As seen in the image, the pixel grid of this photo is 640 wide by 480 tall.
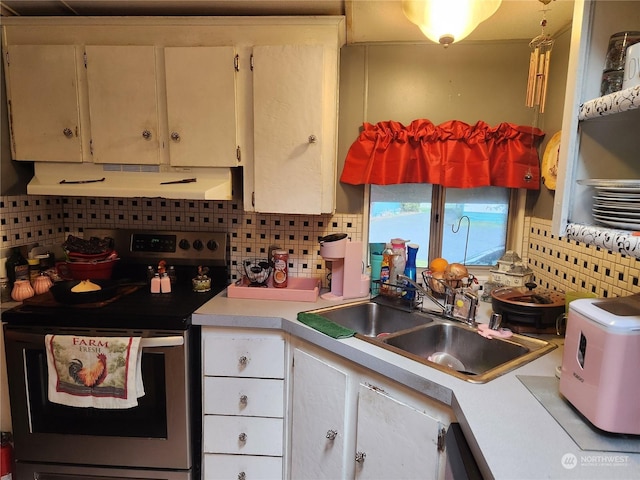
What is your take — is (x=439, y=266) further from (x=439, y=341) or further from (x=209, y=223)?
(x=209, y=223)

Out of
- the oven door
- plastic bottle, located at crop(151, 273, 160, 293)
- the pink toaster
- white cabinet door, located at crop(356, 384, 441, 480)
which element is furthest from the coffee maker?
the pink toaster

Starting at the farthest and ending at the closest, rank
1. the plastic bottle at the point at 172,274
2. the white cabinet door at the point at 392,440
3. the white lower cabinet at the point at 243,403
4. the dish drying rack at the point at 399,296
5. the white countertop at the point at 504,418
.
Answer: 1. the plastic bottle at the point at 172,274
2. the dish drying rack at the point at 399,296
3. the white lower cabinet at the point at 243,403
4. the white cabinet door at the point at 392,440
5. the white countertop at the point at 504,418

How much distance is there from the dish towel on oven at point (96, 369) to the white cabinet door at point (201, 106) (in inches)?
33.4

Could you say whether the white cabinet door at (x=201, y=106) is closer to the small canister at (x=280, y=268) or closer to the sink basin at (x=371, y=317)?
the small canister at (x=280, y=268)

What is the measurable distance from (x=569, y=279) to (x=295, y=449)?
135 centimetres

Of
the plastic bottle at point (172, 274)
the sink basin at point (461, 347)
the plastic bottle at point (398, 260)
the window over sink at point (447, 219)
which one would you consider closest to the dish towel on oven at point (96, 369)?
the plastic bottle at point (172, 274)

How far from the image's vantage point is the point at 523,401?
38.7 inches

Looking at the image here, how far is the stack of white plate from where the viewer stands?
2.76 feet

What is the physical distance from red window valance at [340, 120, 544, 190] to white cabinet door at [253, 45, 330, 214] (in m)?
0.29

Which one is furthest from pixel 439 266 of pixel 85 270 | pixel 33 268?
pixel 33 268

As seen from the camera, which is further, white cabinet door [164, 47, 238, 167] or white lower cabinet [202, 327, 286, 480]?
white cabinet door [164, 47, 238, 167]

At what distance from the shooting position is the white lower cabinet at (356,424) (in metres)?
1.13

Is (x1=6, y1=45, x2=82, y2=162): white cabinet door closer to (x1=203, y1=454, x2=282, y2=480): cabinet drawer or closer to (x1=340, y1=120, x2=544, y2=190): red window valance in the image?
(x1=340, y1=120, x2=544, y2=190): red window valance

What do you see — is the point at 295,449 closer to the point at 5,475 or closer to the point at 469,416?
the point at 469,416
